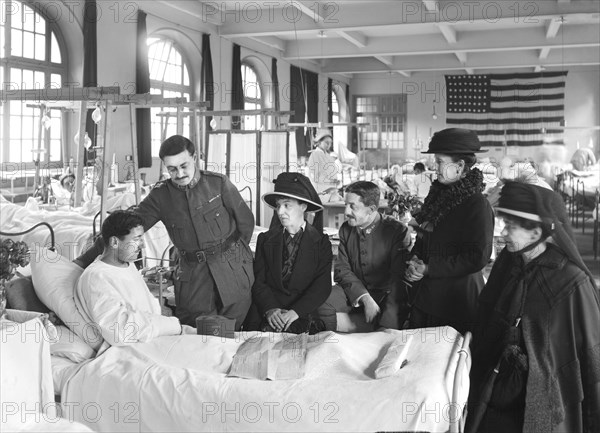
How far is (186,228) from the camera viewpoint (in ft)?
11.5

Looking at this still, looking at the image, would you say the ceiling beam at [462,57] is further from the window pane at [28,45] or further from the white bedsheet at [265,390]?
the white bedsheet at [265,390]

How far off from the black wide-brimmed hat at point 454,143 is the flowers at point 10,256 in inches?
70.0

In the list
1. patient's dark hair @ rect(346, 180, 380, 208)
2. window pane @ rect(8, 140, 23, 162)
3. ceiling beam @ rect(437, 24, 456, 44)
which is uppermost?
ceiling beam @ rect(437, 24, 456, 44)

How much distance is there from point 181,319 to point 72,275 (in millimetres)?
621

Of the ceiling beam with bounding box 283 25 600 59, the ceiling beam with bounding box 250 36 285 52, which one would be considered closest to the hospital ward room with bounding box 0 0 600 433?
the ceiling beam with bounding box 283 25 600 59

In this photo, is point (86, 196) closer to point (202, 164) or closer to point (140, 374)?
point (202, 164)

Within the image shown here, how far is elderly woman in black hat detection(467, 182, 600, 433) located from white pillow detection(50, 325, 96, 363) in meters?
1.61

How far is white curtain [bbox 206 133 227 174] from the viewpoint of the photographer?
28.1ft

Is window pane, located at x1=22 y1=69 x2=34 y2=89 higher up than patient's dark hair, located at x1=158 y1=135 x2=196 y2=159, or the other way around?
window pane, located at x1=22 y1=69 x2=34 y2=89

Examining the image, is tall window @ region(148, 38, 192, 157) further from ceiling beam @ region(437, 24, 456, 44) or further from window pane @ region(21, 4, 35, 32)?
ceiling beam @ region(437, 24, 456, 44)

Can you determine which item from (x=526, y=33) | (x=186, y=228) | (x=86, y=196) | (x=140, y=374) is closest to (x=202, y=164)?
(x=86, y=196)

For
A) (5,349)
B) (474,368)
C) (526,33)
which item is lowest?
(474,368)

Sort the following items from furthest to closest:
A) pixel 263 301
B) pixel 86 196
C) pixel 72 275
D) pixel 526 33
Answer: pixel 526 33 → pixel 86 196 → pixel 263 301 → pixel 72 275

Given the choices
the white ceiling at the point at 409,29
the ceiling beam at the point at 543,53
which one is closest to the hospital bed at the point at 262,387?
the white ceiling at the point at 409,29
